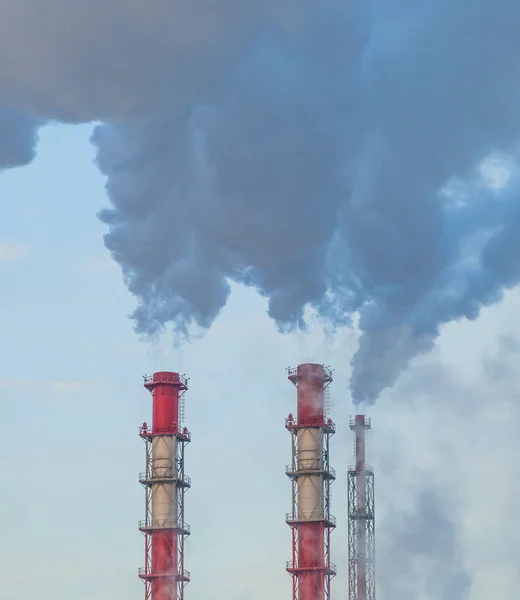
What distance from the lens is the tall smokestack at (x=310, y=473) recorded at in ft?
306

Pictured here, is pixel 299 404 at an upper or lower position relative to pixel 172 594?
upper

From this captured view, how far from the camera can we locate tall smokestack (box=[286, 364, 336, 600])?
93.3 meters

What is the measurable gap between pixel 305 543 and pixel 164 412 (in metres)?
12.3

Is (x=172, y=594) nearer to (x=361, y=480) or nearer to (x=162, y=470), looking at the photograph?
(x=162, y=470)

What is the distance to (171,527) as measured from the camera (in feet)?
315

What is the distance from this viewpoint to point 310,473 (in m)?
94.7

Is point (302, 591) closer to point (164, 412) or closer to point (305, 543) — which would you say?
point (305, 543)

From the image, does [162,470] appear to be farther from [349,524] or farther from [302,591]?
[349,524]

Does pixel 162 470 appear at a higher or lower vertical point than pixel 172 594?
higher

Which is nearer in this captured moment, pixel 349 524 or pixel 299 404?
pixel 299 404

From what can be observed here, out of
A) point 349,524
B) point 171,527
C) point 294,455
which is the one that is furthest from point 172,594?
point 349,524

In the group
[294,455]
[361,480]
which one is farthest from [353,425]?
[294,455]

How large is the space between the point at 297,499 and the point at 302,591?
5.72m

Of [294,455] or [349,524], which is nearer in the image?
[294,455]
